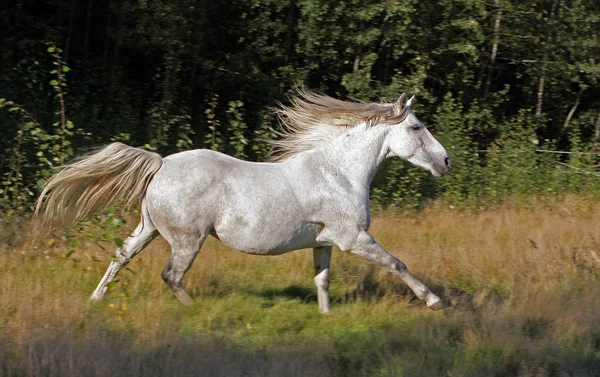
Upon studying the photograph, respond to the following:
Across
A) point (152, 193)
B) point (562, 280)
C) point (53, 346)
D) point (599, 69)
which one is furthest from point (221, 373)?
point (599, 69)

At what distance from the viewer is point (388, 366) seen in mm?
5281

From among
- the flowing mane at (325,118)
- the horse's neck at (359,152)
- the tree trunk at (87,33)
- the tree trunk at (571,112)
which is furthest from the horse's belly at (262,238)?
the tree trunk at (571,112)

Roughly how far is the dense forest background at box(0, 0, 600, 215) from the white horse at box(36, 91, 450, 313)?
4.40 metres

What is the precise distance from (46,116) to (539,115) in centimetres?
911

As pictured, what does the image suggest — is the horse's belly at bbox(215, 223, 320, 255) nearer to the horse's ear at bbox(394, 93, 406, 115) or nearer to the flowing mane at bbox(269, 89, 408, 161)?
the flowing mane at bbox(269, 89, 408, 161)

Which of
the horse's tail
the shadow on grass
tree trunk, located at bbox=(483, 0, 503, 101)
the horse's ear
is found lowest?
the shadow on grass

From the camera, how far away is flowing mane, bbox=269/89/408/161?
688 centimetres

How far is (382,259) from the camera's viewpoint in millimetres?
6527

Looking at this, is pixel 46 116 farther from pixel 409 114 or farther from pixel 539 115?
pixel 539 115

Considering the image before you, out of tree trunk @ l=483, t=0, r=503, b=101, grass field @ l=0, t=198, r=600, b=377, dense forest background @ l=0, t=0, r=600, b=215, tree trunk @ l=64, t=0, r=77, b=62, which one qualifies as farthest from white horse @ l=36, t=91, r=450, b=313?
tree trunk @ l=64, t=0, r=77, b=62

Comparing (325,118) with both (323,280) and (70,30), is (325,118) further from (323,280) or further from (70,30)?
(70,30)

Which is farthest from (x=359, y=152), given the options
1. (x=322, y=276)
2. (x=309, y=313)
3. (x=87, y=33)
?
(x=87, y=33)

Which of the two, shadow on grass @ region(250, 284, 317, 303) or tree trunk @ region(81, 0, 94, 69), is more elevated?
tree trunk @ region(81, 0, 94, 69)

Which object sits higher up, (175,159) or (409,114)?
(409,114)
